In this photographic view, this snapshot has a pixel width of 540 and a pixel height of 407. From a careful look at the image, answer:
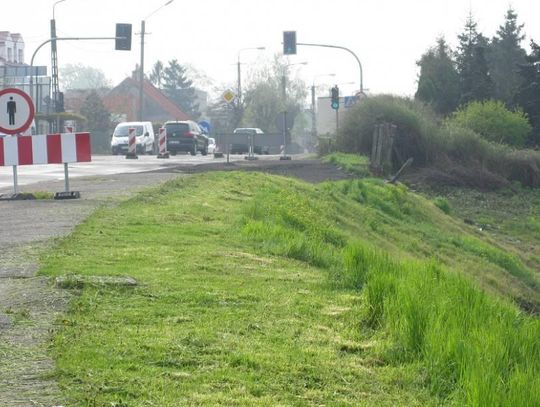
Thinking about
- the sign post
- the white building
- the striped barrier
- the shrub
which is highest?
the white building

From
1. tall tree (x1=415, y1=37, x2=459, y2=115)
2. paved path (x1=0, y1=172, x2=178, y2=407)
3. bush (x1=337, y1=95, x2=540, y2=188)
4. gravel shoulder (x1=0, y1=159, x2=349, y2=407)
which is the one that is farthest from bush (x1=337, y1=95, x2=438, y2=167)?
paved path (x1=0, y1=172, x2=178, y2=407)

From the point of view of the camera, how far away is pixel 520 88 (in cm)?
6153

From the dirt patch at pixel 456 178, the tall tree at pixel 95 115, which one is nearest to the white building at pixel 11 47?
the tall tree at pixel 95 115

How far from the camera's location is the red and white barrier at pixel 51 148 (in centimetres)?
1845

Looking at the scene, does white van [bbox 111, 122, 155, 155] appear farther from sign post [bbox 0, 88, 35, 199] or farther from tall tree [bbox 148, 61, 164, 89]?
tall tree [bbox 148, 61, 164, 89]

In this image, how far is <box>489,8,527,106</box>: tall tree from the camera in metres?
76.6

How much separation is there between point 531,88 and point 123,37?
835 inches

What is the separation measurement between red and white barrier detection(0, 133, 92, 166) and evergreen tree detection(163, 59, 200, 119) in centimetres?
14406

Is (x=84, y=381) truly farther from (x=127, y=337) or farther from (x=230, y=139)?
(x=230, y=139)

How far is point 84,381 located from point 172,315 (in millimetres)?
2091

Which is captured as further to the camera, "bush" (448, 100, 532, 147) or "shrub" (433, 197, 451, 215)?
"bush" (448, 100, 532, 147)

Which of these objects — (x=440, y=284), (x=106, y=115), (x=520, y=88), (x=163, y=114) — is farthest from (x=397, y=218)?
(x=163, y=114)

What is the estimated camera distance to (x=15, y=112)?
1903 cm

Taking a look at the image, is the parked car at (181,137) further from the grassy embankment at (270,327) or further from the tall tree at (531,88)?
the grassy embankment at (270,327)
